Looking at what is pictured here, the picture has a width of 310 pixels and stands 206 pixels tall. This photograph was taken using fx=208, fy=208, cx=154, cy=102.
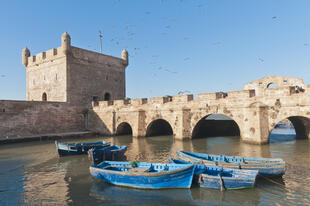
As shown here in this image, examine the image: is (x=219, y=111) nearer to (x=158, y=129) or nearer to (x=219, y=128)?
(x=219, y=128)

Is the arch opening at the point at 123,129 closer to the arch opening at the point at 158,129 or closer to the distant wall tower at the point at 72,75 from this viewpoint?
the arch opening at the point at 158,129

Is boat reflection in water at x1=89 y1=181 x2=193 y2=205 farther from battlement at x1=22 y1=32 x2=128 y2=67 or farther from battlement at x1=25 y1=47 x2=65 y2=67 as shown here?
battlement at x1=25 y1=47 x2=65 y2=67

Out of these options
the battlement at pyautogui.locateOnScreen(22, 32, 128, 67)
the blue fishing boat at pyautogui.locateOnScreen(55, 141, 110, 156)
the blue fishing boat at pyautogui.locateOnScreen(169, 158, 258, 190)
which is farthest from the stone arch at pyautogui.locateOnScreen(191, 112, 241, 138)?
the battlement at pyautogui.locateOnScreen(22, 32, 128, 67)

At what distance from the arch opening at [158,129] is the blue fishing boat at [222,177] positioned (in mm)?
13661

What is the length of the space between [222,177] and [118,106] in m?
17.5

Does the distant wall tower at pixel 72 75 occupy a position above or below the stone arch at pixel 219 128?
above

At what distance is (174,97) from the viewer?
19422mm

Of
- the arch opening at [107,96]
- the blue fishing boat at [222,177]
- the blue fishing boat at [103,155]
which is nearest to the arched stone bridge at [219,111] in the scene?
the arch opening at [107,96]

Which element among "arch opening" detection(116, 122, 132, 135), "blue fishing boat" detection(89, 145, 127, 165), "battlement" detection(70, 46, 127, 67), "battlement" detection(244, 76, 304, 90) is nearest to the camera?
"blue fishing boat" detection(89, 145, 127, 165)

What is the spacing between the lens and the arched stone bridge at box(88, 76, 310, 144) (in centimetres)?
1420

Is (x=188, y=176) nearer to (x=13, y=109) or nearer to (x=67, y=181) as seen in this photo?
(x=67, y=181)

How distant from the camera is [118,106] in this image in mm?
23500

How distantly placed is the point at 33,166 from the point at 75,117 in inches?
574

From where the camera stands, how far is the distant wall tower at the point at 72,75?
976 inches
